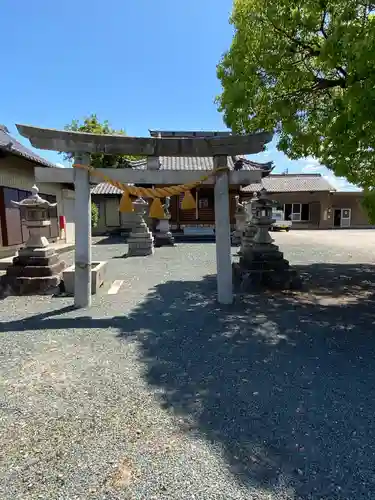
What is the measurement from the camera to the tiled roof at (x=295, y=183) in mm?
25895

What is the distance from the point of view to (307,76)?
4570 mm

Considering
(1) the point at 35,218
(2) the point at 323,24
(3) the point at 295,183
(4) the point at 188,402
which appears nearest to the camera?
(4) the point at 188,402

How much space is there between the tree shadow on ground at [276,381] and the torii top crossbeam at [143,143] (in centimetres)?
252

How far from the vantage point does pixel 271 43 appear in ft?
15.3

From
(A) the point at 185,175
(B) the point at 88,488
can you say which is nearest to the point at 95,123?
(A) the point at 185,175

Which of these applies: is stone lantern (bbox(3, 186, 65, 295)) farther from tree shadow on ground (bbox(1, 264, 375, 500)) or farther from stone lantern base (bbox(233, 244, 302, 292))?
stone lantern base (bbox(233, 244, 302, 292))

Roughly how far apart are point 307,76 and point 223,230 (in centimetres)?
255

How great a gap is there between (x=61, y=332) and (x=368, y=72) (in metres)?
4.57

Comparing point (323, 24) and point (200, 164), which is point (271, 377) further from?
point (200, 164)

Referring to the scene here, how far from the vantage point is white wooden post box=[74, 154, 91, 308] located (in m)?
4.86

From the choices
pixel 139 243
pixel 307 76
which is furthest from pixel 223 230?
pixel 139 243

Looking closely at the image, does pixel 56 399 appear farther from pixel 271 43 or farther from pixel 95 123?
pixel 95 123

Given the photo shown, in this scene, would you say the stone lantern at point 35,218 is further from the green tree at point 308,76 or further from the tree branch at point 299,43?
the tree branch at point 299,43

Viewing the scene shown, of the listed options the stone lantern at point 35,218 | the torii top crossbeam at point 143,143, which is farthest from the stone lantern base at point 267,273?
the stone lantern at point 35,218
